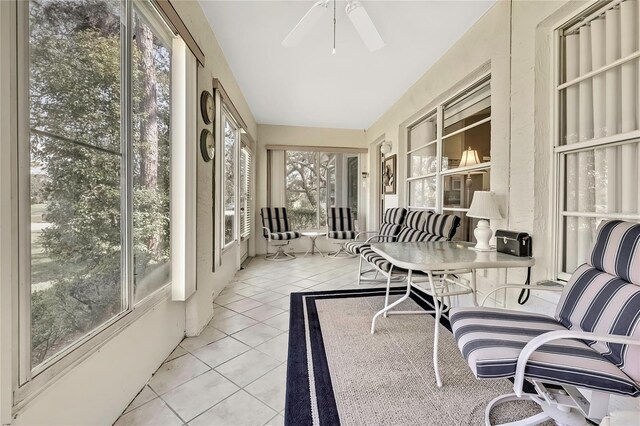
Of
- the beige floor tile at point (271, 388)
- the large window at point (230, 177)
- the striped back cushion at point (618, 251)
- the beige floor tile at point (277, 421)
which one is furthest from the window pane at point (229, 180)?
the striped back cushion at point (618, 251)

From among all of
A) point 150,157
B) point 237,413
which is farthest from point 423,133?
point 237,413

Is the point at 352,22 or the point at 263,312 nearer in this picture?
the point at 352,22

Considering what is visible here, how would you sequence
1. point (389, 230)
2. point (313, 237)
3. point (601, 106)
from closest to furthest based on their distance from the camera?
point (601, 106) < point (389, 230) < point (313, 237)

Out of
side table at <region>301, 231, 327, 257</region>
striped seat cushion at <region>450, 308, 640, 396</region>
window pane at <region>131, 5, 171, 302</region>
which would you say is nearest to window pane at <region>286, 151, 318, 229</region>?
Result: side table at <region>301, 231, 327, 257</region>

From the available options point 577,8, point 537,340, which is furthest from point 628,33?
point 537,340

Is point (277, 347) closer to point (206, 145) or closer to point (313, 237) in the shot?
point (206, 145)

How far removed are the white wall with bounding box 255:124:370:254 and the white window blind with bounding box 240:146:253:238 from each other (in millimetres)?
314

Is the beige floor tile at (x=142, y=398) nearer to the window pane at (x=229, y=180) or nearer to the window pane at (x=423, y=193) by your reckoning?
the window pane at (x=229, y=180)

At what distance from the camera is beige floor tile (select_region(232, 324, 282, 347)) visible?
1.99 meters

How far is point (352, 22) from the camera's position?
6.31 ft

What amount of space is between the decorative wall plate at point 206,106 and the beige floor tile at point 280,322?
1823 mm

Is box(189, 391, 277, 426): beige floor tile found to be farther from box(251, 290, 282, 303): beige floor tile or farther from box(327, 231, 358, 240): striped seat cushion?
box(327, 231, 358, 240): striped seat cushion

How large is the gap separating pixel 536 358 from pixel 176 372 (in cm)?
185

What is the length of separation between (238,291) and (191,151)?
72.5 inches
